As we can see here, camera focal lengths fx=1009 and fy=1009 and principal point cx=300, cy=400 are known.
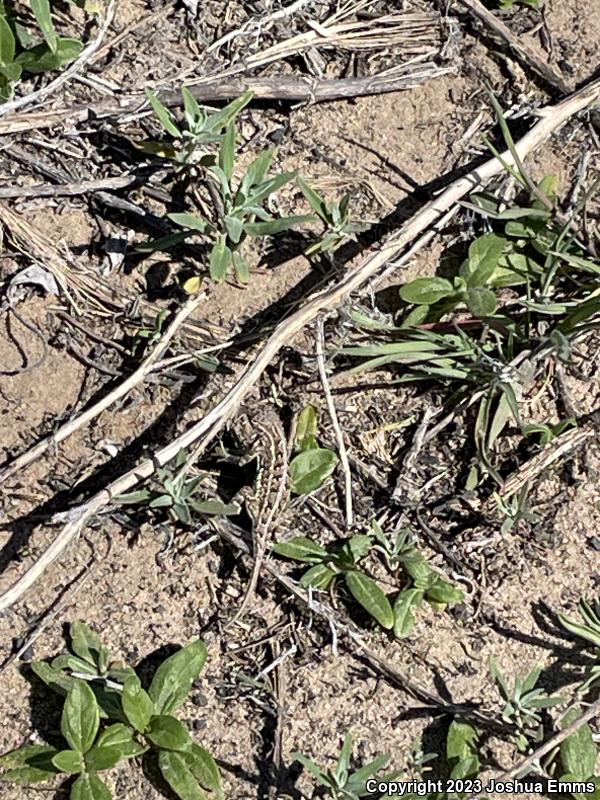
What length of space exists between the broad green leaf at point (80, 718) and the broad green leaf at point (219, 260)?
1.17 m

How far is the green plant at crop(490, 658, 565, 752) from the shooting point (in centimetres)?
270

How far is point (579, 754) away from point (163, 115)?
81.6 inches

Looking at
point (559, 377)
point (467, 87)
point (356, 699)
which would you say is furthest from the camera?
point (467, 87)

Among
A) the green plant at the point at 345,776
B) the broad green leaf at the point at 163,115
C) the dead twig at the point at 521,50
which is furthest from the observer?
the dead twig at the point at 521,50

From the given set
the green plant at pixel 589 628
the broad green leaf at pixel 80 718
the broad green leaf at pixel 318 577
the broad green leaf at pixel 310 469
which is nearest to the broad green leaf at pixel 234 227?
the broad green leaf at pixel 310 469

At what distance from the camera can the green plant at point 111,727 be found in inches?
103

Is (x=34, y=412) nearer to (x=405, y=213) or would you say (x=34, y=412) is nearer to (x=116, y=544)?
(x=116, y=544)

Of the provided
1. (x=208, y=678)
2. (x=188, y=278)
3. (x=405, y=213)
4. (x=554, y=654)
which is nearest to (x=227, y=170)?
(x=188, y=278)

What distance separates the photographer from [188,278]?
9.92ft

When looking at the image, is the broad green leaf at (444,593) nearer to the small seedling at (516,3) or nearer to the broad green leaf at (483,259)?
the broad green leaf at (483,259)

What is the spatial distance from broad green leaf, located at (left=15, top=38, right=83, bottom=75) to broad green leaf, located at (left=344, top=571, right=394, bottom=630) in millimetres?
1730

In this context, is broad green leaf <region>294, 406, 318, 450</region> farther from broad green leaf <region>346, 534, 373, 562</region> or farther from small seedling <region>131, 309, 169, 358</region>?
small seedling <region>131, 309, 169, 358</region>

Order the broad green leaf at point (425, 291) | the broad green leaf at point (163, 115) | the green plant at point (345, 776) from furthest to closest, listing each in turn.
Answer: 1. the broad green leaf at point (425, 291)
2. the broad green leaf at point (163, 115)
3. the green plant at point (345, 776)

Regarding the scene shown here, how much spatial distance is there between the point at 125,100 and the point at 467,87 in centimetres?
106
